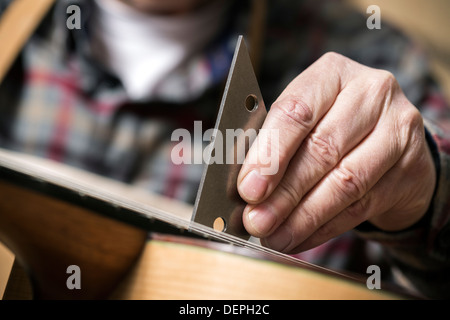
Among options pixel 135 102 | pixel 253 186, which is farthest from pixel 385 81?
pixel 135 102

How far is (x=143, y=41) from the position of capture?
644mm

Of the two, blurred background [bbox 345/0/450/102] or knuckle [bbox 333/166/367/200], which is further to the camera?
blurred background [bbox 345/0/450/102]

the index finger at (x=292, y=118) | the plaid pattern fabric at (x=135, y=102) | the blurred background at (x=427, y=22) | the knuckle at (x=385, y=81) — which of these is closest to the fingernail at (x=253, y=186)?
the index finger at (x=292, y=118)

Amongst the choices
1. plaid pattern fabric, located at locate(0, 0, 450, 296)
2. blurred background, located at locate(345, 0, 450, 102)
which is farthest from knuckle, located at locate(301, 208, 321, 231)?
blurred background, located at locate(345, 0, 450, 102)

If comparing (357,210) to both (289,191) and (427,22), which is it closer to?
(289,191)

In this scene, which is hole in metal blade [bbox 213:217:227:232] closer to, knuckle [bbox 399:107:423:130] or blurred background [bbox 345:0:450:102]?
knuckle [bbox 399:107:423:130]

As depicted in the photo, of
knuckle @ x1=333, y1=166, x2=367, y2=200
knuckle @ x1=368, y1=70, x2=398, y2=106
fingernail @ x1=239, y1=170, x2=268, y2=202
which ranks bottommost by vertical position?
fingernail @ x1=239, y1=170, x2=268, y2=202

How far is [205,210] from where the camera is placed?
0.20 meters

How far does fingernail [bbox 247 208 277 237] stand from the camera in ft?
0.70

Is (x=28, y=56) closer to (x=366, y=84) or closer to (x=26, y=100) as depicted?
(x=26, y=100)

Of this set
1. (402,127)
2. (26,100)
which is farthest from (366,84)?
(26,100)

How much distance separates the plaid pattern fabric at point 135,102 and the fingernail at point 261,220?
16.3 inches

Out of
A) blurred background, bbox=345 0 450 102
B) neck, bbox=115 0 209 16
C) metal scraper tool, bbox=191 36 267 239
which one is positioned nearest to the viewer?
metal scraper tool, bbox=191 36 267 239
